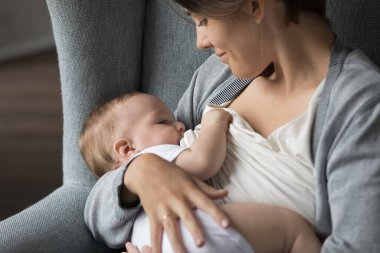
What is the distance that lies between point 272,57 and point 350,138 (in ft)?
0.75

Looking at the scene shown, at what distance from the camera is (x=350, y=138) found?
2.95 ft

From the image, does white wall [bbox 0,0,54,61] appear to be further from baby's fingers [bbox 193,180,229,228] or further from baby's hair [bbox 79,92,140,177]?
baby's fingers [bbox 193,180,229,228]

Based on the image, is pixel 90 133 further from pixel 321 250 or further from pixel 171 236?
pixel 321 250

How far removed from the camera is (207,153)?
1.07m

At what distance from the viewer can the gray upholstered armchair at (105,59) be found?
1.20 m

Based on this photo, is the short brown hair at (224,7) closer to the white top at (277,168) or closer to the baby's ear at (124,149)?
the white top at (277,168)

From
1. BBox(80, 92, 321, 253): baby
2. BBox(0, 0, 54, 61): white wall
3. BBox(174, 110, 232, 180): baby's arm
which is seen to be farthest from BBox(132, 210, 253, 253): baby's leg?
BBox(0, 0, 54, 61): white wall

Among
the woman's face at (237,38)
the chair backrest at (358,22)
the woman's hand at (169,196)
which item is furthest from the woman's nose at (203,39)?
the chair backrest at (358,22)

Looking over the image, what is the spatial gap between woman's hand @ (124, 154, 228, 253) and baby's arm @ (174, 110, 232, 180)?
1.1 inches

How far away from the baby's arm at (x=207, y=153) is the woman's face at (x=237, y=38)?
4.6 inches

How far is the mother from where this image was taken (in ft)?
2.93

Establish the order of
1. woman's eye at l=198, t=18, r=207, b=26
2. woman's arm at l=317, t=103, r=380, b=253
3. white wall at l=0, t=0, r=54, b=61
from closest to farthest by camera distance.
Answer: woman's arm at l=317, t=103, r=380, b=253
woman's eye at l=198, t=18, r=207, b=26
white wall at l=0, t=0, r=54, b=61

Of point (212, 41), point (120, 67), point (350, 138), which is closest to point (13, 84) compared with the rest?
point (120, 67)

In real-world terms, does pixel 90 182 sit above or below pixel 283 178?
below
